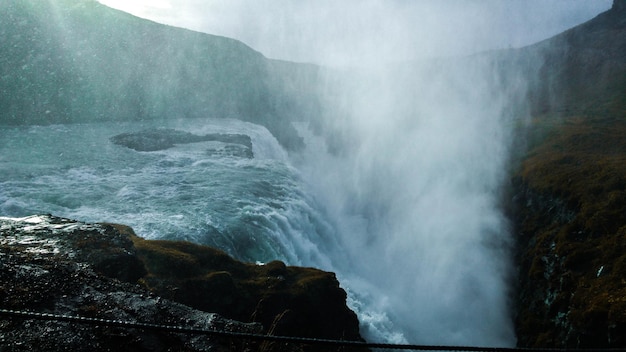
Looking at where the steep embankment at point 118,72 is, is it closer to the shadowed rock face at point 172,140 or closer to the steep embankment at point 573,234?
the shadowed rock face at point 172,140

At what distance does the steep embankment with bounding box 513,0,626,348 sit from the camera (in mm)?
20875

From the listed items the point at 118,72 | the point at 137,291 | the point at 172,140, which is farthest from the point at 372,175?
the point at 118,72

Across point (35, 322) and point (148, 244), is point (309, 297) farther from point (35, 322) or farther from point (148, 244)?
point (35, 322)

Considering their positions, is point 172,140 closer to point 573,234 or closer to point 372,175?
point 372,175

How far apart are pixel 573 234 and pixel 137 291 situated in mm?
31983

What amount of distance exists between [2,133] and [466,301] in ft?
231

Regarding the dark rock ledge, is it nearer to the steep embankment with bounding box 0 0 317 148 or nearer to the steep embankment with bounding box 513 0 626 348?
the steep embankment with bounding box 513 0 626 348

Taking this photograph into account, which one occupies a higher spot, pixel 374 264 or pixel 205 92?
pixel 205 92

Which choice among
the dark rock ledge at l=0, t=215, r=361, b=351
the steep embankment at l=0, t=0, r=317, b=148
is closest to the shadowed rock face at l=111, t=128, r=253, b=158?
the steep embankment at l=0, t=0, r=317, b=148

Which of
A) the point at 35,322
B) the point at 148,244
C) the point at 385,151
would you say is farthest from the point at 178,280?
the point at 385,151

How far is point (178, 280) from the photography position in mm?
15625

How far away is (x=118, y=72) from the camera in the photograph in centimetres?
9950

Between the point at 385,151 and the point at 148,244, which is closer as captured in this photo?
the point at 148,244

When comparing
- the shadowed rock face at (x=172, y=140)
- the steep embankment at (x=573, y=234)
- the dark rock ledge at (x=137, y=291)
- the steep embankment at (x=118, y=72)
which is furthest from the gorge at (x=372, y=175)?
the dark rock ledge at (x=137, y=291)
